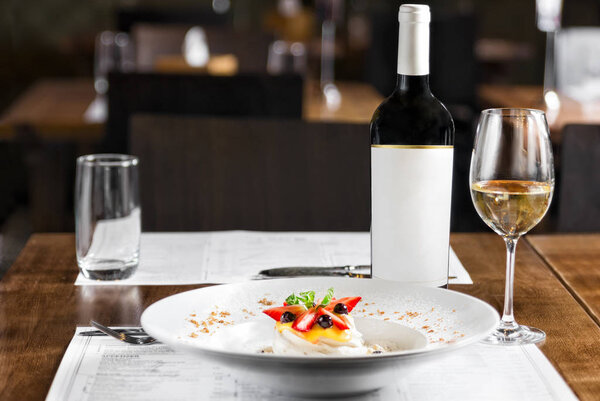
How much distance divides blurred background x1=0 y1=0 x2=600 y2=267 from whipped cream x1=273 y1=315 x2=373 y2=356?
2.98ft

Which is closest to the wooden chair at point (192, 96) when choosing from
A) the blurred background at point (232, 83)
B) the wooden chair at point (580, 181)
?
the blurred background at point (232, 83)

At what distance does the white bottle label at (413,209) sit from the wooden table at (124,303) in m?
0.11

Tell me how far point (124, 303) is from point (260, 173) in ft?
2.25

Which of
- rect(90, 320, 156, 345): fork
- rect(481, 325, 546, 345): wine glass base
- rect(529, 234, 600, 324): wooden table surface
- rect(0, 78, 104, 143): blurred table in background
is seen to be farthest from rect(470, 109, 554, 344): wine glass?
rect(0, 78, 104, 143): blurred table in background

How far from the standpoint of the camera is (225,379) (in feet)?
2.29

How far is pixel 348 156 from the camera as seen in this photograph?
1.58 meters

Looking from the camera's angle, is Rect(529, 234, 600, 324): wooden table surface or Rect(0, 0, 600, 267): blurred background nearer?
Rect(529, 234, 600, 324): wooden table surface

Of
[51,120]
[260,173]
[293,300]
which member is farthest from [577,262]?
[51,120]

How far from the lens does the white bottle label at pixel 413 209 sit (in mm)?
867

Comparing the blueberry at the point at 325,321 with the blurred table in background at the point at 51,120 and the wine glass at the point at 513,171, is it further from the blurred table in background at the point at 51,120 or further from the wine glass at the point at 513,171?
the blurred table in background at the point at 51,120

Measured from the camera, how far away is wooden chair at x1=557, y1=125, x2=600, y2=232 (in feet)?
5.15

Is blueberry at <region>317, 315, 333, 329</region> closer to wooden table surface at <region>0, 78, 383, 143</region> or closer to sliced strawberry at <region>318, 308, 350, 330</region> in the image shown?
sliced strawberry at <region>318, 308, 350, 330</region>

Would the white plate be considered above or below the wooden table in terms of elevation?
above

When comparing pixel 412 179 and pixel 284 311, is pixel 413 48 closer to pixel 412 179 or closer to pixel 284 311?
pixel 412 179
